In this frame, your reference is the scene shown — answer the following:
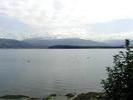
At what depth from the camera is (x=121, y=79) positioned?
8.77 meters

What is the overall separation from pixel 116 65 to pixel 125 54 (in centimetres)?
54

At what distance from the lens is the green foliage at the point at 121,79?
8.41 meters

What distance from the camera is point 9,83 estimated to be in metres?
44.1

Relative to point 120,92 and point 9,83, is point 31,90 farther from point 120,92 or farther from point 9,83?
point 120,92

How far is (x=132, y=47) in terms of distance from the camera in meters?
9.38

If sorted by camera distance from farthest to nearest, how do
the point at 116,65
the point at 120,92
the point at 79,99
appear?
1. the point at 79,99
2. the point at 116,65
3. the point at 120,92

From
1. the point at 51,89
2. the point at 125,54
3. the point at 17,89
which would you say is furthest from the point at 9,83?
the point at 125,54

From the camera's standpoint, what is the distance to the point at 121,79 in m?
8.77

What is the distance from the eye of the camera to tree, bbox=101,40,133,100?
8.41m

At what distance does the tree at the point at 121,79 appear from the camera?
8414 mm

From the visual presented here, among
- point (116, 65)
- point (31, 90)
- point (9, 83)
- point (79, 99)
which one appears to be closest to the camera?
point (116, 65)

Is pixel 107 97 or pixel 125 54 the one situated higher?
pixel 125 54

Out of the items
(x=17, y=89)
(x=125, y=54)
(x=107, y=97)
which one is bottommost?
(x=17, y=89)

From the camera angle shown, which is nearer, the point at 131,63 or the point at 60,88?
the point at 131,63
